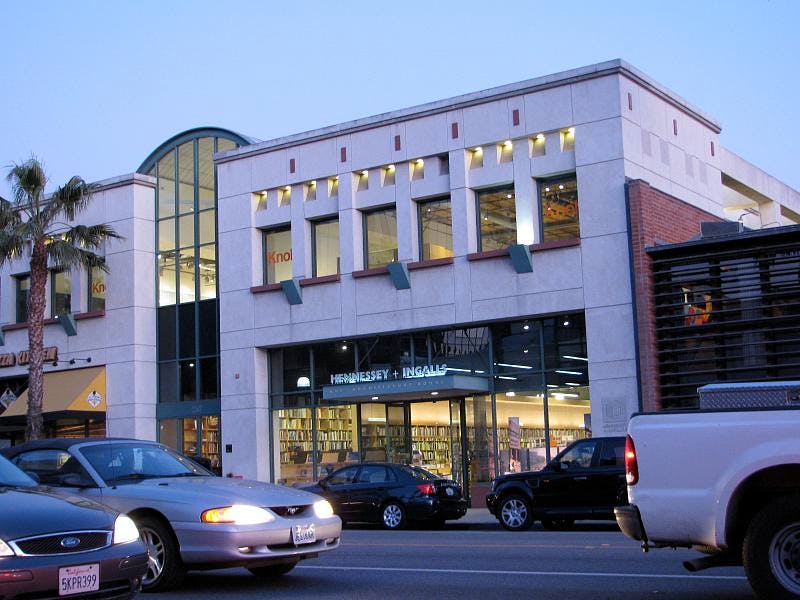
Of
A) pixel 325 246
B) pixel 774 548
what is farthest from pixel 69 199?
pixel 774 548

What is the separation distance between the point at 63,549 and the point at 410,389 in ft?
63.5

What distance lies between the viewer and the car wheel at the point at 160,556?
10.3 metres

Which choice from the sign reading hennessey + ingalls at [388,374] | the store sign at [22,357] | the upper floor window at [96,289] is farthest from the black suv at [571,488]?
the store sign at [22,357]

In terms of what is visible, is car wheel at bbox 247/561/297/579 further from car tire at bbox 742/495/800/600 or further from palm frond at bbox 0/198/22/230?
palm frond at bbox 0/198/22/230

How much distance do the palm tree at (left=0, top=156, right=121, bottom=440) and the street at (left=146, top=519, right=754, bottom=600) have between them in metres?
20.0

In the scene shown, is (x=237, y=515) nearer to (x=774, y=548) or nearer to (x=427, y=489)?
(x=774, y=548)

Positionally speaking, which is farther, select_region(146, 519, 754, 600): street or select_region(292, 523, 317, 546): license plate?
select_region(292, 523, 317, 546): license plate

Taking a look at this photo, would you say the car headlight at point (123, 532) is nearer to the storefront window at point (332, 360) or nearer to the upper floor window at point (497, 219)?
the upper floor window at point (497, 219)

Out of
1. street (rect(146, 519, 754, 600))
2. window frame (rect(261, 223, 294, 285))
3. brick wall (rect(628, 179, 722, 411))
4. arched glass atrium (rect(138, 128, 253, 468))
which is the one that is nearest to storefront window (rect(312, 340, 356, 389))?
window frame (rect(261, 223, 294, 285))

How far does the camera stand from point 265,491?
10.9 metres

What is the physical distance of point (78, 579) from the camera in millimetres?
7551

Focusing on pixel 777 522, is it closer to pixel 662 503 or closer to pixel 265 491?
pixel 662 503

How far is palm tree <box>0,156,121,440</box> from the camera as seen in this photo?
32969 millimetres

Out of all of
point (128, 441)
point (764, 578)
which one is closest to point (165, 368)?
point (128, 441)
